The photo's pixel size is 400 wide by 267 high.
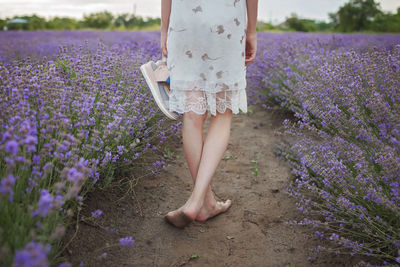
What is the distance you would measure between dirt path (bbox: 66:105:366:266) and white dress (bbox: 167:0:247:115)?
0.68 m

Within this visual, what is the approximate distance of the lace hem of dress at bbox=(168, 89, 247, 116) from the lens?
1.68 m

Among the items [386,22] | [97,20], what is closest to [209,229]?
[97,20]

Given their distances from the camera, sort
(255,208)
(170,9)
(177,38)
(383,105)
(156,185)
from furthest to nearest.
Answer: (156,185), (255,208), (170,9), (177,38), (383,105)

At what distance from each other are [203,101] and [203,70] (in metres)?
0.16

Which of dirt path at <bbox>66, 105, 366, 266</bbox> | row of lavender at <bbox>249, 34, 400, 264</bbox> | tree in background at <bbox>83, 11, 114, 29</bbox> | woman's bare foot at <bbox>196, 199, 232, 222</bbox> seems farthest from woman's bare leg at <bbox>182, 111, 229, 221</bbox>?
tree in background at <bbox>83, 11, 114, 29</bbox>

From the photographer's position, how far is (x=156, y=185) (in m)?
2.23

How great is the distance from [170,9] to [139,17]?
104ft

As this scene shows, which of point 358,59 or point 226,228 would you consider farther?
point 358,59

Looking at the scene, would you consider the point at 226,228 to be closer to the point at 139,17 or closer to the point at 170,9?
the point at 170,9

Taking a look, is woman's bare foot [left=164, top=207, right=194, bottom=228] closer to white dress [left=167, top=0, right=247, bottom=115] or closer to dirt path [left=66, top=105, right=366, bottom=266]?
dirt path [left=66, top=105, right=366, bottom=266]

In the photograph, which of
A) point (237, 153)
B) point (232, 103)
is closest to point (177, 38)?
point (232, 103)

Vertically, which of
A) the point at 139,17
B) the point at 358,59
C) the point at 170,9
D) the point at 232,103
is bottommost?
the point at 232,103

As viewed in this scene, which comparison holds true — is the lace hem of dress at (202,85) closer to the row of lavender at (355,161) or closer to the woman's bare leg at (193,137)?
the woman's bare leg at (193,137)

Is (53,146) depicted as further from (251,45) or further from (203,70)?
(251,45)
